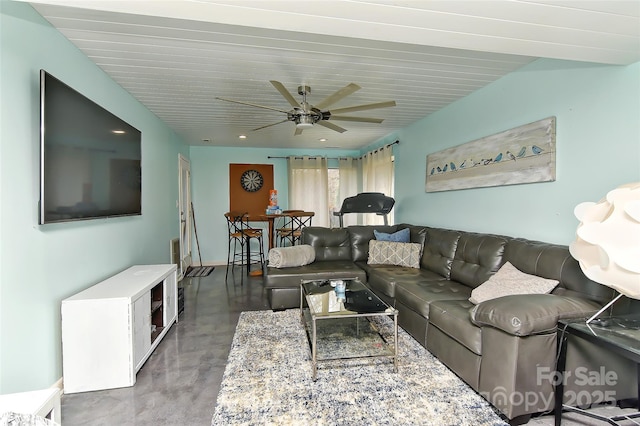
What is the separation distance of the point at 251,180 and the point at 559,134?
16.9 feet

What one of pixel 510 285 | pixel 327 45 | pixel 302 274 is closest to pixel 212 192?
pixel 302 274

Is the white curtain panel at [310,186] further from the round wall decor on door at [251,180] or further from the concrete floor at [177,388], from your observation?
the concrete floor at [177,388]

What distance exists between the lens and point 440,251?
3.18 meters

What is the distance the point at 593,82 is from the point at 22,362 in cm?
396

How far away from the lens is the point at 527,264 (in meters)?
2.18

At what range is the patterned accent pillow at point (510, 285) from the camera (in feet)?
6.33

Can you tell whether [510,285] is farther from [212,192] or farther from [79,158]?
[212,192]

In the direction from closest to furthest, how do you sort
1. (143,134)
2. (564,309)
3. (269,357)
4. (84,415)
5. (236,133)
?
(564,309) → (84,415) → (269,357) → (143,134) → (236,133)

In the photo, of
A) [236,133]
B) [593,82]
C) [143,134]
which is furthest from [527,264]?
[236,133]

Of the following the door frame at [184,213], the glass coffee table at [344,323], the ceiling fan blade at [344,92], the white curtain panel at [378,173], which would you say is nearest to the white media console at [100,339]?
the glass coffee table at [344,323]

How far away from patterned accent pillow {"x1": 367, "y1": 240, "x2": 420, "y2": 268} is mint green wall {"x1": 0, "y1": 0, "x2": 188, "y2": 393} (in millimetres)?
2762

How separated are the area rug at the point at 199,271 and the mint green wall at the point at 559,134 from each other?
409cm

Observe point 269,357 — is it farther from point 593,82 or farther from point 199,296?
point 593,82

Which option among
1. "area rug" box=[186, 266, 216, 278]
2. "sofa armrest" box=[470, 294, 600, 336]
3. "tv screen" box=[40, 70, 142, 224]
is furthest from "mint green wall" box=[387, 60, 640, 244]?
"area rug" box=[186, 266, 216, 278]
